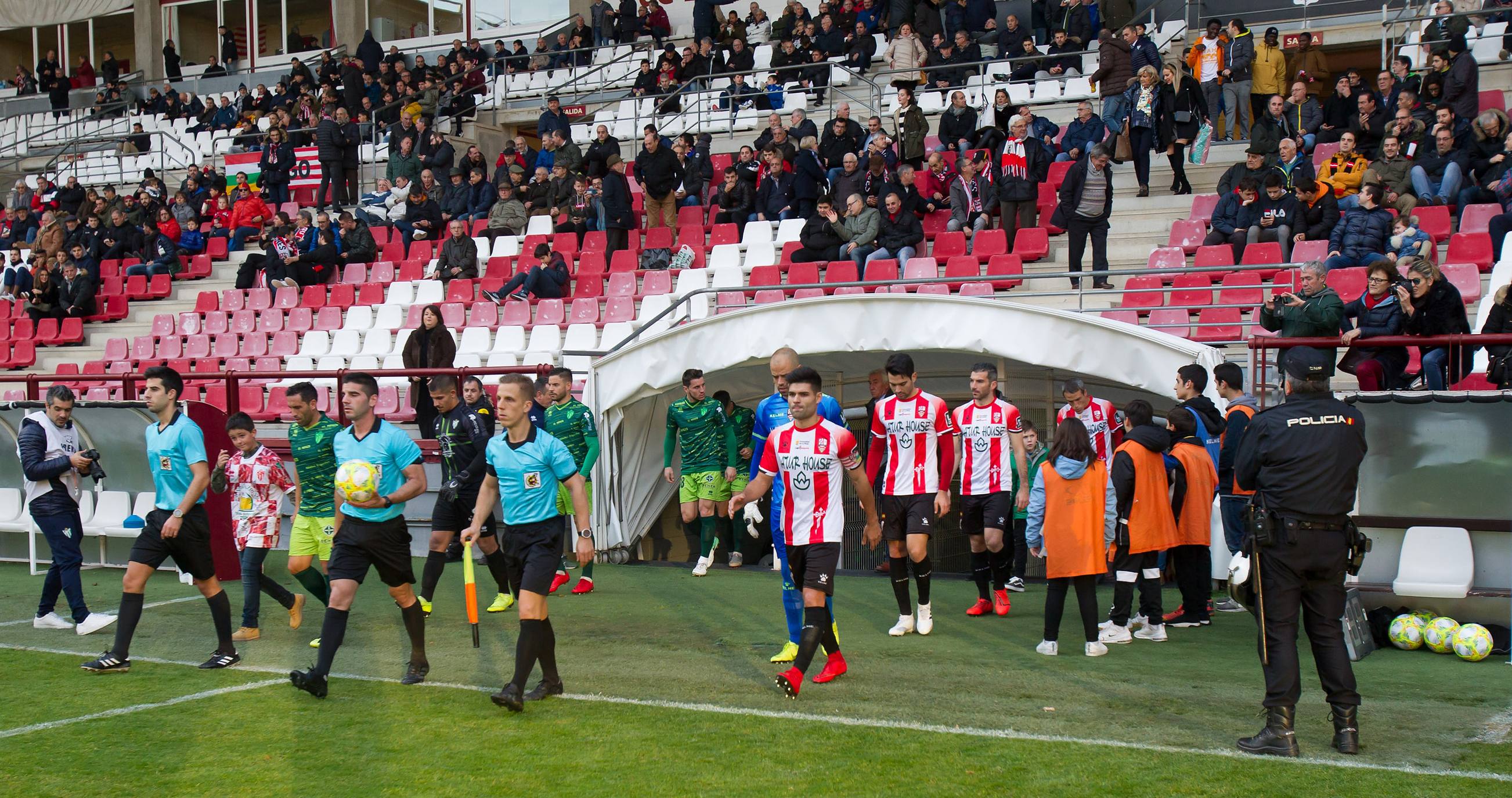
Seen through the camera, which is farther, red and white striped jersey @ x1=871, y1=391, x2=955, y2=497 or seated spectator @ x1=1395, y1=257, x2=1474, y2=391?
seated spectator @ x1=1395, y1=257, x2=1474, y2=391

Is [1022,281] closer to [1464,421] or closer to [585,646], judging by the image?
[1464,421]

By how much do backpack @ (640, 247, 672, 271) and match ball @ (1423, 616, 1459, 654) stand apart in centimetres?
1168

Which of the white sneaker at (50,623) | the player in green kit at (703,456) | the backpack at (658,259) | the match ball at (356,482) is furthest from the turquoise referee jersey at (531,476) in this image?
the backpack at (658,259)

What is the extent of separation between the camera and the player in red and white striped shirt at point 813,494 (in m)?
6.77

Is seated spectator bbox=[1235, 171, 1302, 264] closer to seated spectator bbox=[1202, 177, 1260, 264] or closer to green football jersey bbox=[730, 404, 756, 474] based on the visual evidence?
seated spectator bbox=[1202, 177, 1260, 264]

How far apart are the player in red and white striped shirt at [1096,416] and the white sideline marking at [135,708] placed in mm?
5872

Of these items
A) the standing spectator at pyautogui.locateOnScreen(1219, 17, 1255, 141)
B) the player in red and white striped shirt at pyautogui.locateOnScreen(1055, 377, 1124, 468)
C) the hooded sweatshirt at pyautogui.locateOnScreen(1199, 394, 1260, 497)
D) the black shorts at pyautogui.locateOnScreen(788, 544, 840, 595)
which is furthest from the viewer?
the standing spectator at pyautogui.locateOnScreen(1219, 17, 1255, 141)

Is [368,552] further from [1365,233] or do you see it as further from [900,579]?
[1365,233]

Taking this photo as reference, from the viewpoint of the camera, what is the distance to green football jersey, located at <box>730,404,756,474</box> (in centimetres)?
1177

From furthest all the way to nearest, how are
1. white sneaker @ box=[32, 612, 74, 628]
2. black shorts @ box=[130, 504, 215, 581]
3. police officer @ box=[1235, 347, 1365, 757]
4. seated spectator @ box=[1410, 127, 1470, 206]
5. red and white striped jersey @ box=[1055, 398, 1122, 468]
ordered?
seated spectator @ box=[1410, 127, 1470, 206], red and white striped jersey @ box=[1055, 398, 1122, 468], white sneaker @ box=[32, 612, 74, 628], black shorts @ box=[130, 504, 215, 581], police officer @ box=[1235, 347, 1365, 757]

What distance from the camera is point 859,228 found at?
1547 cm

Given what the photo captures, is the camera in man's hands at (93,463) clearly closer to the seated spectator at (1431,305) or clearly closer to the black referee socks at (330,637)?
the black referee socks at (330,637)

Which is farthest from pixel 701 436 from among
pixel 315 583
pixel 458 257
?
pixel 458 257

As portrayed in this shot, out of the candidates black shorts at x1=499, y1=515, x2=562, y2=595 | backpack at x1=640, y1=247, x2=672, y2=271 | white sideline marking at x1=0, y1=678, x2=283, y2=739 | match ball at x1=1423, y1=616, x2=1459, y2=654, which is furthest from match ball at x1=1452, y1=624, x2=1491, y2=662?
backpack at x1=640, y1=247, x2=672, y2=271
